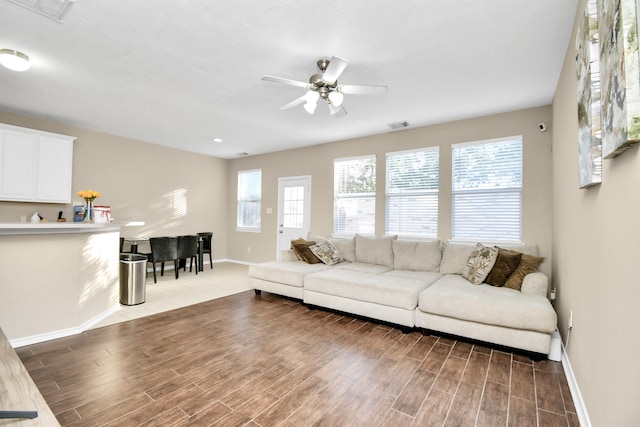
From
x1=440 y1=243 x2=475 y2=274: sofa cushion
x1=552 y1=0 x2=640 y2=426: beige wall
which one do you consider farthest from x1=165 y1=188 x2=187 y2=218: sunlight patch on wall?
x1=552 y1=0 x2=640 y2=426: beige wall

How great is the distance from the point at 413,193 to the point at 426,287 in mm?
1948

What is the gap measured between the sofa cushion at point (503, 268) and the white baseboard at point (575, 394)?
2.82ft

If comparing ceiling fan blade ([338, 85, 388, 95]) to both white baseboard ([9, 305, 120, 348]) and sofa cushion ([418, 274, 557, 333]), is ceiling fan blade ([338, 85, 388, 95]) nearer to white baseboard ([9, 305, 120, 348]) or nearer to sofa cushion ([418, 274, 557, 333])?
sofa cushion ([418, 274, 557, 333])

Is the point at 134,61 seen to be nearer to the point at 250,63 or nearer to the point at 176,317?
the point at 250,63

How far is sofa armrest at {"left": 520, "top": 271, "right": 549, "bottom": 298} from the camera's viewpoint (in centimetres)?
286

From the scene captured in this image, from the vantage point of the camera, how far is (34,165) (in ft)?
14.2

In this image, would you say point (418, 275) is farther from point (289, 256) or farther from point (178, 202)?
point (178, 202)

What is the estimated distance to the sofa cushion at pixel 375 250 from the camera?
4.43 m

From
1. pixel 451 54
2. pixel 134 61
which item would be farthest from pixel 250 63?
pixel 451 54

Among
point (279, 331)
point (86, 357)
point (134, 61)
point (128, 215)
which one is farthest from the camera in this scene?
point (128, 215)

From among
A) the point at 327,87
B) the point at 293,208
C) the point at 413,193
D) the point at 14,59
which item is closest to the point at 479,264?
the point at 413,193

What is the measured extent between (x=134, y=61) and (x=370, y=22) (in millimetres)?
2286

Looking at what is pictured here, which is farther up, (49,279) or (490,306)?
(49,279)

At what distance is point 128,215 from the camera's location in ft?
19.0
